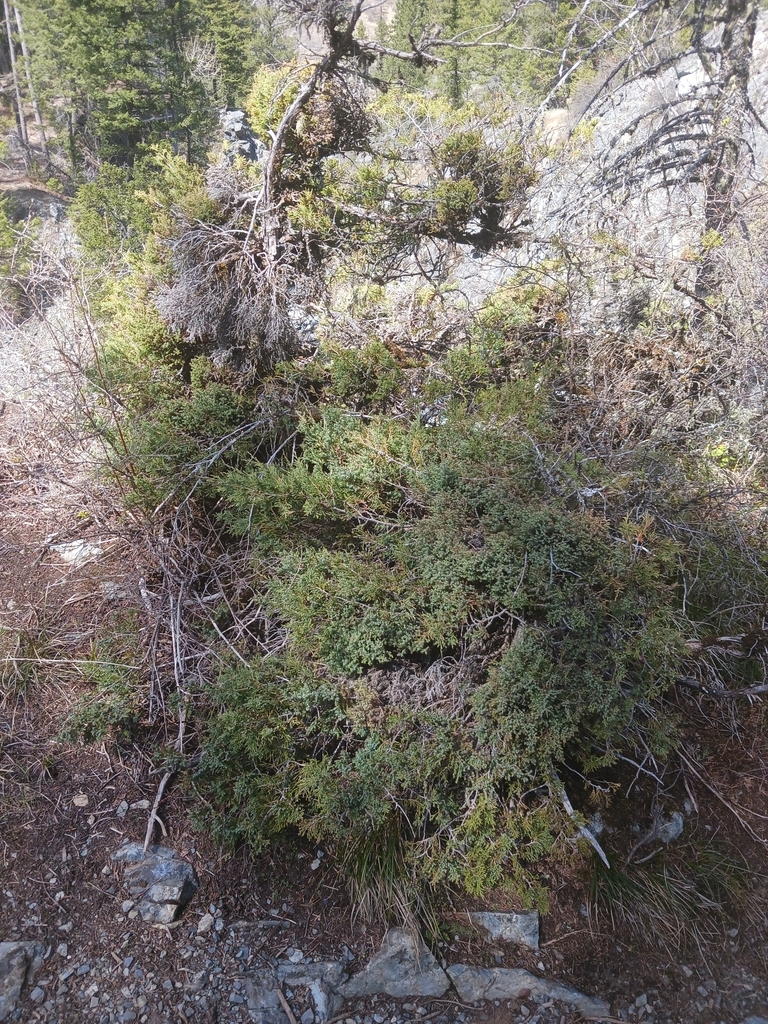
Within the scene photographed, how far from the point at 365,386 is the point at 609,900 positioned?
3212 millimetres

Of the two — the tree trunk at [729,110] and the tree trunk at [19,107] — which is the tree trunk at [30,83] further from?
the tree trunk at [729,110]

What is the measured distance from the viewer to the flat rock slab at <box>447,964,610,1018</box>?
8.30 ft

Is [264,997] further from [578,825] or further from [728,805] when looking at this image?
[728,805]

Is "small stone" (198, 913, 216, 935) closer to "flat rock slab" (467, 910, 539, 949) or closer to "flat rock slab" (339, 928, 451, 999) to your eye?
"flat rock slab" (339, 928, 451, 999)

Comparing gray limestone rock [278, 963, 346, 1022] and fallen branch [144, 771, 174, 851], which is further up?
fallen branch [144, 771, 174, 851]

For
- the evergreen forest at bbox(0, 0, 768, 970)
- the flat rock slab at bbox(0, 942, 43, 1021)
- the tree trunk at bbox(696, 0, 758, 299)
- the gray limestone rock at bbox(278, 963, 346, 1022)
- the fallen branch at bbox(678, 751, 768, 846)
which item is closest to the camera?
the flat rock slab at bbox(0, 942, 43, 1021)

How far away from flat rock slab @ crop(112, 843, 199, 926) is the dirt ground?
0.15ft

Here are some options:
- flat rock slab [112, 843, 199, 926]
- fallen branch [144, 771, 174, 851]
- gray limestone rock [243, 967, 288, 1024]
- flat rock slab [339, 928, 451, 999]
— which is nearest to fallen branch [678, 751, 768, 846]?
flat rock slab [339, 928, 451, 999]

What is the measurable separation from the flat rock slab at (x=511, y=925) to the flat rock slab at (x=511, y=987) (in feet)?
0.41

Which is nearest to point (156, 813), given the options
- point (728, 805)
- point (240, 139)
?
point (728, 805)

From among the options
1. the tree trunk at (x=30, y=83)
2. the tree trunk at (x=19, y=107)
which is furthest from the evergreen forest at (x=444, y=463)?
the tree trunk at (x=19, y=107)

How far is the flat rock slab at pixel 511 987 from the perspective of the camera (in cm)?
253

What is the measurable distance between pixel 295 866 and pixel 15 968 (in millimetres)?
1166

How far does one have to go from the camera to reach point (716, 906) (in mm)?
2867
